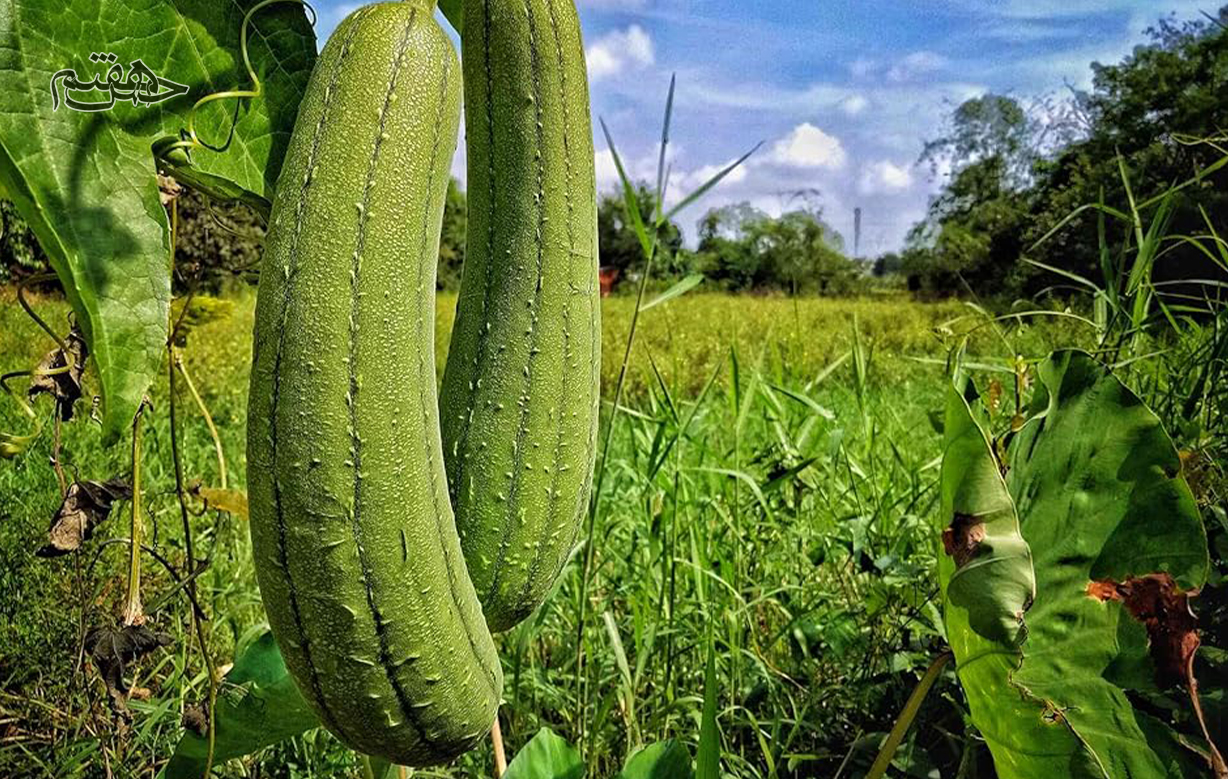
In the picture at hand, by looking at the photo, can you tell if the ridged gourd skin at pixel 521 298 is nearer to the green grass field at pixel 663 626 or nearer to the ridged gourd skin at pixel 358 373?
the ridged gourd skin at pixel 358 373

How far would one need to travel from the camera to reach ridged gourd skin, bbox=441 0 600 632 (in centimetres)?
65

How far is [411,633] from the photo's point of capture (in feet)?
1.90

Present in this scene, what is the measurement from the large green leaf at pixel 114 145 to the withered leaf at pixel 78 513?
55 centimetres

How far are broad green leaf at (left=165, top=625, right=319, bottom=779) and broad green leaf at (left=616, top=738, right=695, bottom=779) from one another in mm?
314

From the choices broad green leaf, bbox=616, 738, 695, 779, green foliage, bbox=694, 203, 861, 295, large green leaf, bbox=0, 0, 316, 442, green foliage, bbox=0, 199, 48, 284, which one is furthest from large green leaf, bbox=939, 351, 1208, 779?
green foliage, bbox=694, 203, 861, 295

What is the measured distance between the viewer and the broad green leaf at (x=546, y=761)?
1008 millimetres

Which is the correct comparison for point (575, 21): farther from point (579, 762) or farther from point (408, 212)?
point (579, 762)

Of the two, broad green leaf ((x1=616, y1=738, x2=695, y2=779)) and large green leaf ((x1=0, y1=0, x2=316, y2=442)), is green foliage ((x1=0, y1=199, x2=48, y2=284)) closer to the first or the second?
large green leaf ((x1=0, y1=0, x2=316, y2=442))

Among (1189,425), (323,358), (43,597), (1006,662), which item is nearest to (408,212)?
(323,358)

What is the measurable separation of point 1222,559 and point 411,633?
128 cm

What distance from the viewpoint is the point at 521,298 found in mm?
665

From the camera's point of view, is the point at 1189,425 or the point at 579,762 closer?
the point at 579,762
